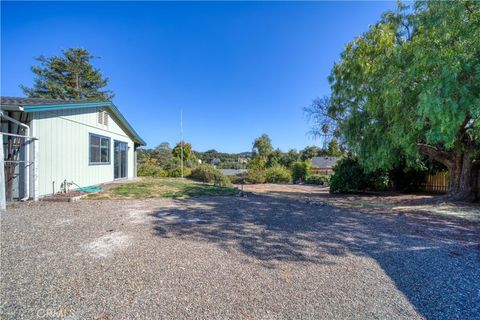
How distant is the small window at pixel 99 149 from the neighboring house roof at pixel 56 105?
1487mm

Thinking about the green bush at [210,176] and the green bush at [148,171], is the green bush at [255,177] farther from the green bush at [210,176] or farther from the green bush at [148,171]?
the green bush at [148,171]

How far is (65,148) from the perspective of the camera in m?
7.98

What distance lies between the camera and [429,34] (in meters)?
6.06

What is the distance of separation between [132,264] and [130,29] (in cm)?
1072

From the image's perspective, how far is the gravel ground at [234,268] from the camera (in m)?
2.06

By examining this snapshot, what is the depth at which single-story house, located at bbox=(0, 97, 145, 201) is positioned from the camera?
21.1ft

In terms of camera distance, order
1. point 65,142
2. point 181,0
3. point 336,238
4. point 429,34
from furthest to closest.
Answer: point 181,0, point 65,142, point 429,34, point 336,238

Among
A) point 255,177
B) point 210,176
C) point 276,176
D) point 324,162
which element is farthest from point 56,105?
point 324,162

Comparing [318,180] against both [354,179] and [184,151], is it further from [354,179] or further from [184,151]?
[184,151]

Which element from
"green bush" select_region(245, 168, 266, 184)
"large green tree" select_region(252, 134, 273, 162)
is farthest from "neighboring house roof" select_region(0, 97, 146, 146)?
"large green tree" select_region(252, 134, 273, 162)

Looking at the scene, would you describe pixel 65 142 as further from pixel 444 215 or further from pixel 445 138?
pixel 444 215

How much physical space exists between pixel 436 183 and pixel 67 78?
33.2 metres

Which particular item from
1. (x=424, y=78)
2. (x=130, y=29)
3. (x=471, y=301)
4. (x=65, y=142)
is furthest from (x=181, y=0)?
(x=471, y=301)

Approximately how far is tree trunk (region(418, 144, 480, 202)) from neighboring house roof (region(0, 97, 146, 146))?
1301cm
